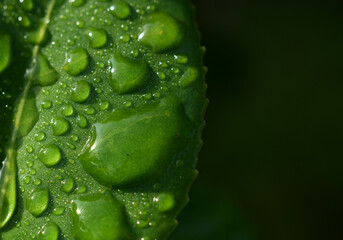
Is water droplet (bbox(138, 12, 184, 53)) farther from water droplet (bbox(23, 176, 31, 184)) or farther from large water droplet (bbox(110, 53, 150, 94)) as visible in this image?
water droplet (bbox(23, 176, 31, 184))

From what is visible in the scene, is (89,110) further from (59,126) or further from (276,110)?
(276,110)

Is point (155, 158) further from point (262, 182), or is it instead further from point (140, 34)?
point (262, 182)

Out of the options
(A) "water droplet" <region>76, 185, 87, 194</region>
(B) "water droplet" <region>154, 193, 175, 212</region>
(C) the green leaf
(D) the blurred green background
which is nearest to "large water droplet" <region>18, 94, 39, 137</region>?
(C) the green leaf

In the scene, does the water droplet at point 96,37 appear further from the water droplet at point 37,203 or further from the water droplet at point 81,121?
the water droplet at point 37,203

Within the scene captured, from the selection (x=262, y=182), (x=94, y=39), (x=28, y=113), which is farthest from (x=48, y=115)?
(x=262, y=182)

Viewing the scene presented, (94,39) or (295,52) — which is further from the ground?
(94,39)

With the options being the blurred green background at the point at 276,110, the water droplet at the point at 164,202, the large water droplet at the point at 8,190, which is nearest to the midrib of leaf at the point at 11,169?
the large water droplet at the point at 8,190

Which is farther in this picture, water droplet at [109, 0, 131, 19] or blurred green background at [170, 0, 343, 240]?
blurred green background at [170, 0, 343, 240]
